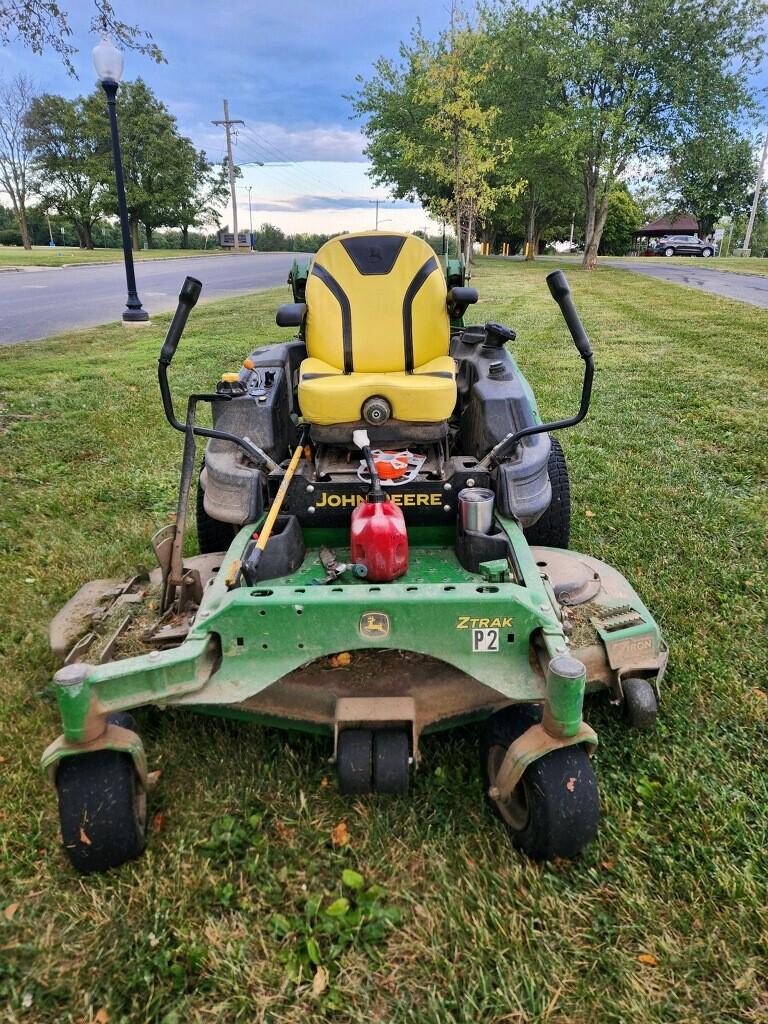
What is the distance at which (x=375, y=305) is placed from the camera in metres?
3.38

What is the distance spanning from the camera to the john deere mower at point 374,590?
6.28ft

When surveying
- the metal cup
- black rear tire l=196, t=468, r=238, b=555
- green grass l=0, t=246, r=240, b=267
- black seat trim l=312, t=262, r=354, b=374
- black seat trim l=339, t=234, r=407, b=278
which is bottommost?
black rear tire l=196, t=468, r=238, b=555

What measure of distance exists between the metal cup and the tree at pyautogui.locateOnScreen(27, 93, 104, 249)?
158 ft

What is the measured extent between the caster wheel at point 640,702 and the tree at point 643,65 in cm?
2299

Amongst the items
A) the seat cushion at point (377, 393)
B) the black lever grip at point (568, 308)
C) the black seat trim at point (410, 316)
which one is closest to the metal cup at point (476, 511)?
the seat cushion at point (377, 393)

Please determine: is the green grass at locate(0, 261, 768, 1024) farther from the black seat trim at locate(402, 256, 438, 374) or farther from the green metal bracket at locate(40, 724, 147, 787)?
the black seat trim at locate(402, 256, 438, 374)

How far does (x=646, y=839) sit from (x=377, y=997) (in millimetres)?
869

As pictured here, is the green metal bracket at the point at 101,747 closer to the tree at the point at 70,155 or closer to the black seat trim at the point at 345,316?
the black seat trim at the point at 345,316

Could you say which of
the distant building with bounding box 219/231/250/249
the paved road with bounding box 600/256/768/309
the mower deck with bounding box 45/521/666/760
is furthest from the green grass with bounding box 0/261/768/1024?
the distant building with bounding box 219/231/250/249

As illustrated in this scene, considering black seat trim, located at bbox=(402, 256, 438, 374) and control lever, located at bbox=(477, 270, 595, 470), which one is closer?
control lever, located at bbox=(477, 270, 595, 470)

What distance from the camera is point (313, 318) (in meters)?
3.44

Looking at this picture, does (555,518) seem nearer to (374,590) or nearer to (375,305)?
(375,305)

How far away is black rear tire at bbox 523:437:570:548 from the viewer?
338 centimetres

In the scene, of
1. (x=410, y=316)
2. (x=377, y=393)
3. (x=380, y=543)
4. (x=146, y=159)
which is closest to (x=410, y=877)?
(x=380, y=543)
